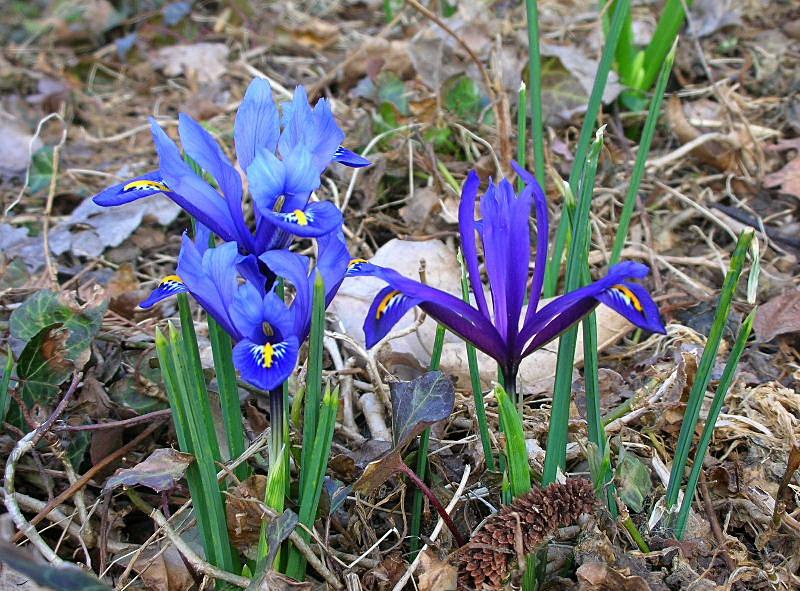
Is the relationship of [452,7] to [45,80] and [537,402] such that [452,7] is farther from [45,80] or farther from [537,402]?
[537,402]

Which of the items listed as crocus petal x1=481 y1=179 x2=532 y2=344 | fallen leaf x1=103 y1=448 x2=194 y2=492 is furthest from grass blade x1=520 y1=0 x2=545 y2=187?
fallen leaf x1=103 y1=448 x2=194 y2=492

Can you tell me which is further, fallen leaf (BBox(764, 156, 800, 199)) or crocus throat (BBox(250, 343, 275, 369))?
fallen leaf (BBox(764, 156, 800, 199))

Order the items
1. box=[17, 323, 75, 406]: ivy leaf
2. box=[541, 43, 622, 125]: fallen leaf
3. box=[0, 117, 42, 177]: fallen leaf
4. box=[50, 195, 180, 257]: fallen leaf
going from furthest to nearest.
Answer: box=[0, 117, 42, 177]: fallen leaf < box=[541, 43, 622, 125]: fallen leaf < box=[50, 195, 180, 257]: fallen leaf < box=[17, 323, 75, 406]: ivy leaf

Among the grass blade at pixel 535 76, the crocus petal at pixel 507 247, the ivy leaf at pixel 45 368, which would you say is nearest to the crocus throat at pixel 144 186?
the crocus petal at pixel 507 247

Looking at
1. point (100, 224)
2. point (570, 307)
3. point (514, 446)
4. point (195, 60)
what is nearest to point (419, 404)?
point (514, 446)

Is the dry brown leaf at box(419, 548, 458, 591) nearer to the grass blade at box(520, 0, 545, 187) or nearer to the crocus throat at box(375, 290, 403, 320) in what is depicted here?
the crocus throat at box(375, 290, 403, 320)

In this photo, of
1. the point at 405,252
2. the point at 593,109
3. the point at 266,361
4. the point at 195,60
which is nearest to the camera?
the point at 266,361

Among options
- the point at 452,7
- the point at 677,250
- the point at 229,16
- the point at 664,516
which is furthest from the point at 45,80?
the point at 664,516

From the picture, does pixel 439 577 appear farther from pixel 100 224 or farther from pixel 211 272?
pixel 100 224
